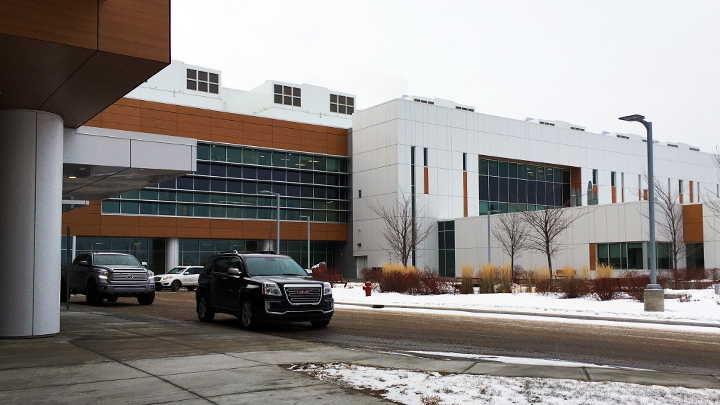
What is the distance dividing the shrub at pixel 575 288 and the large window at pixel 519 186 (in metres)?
38.8

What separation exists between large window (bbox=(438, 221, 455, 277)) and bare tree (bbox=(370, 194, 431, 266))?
4.94 ft

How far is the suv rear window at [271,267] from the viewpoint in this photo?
1608cm

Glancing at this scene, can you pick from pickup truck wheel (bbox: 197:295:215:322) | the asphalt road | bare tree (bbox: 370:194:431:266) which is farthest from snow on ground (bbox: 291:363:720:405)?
bare tree (bbox: 370:194:431:266)

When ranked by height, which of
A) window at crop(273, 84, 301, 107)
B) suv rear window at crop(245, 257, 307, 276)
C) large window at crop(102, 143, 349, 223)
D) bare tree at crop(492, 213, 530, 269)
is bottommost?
suv rear window at crop(245, 257, 307, 276)

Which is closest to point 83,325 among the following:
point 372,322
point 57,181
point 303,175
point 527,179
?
point 57,181

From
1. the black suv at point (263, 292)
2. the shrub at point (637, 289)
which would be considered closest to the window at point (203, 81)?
the shrub at point (637, 289)

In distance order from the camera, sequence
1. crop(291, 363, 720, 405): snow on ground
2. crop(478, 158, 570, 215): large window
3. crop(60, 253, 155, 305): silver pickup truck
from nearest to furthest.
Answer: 1. crop(291, 363, 720, 405): snow on ground
2. crop(60, 253, 155, 305): silver pickup truck
3. crop(478, 158, 570, 215): large window

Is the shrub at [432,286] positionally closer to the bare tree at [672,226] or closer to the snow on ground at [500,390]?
the snow on ground at [500,390]

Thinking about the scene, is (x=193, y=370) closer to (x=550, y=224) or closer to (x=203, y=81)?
(x=550, y=224)

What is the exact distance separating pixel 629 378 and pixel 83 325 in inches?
Result: 497

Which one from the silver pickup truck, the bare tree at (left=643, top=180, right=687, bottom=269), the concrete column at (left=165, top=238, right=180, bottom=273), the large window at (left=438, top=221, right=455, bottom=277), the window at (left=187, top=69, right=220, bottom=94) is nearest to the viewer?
the silver pickup truck

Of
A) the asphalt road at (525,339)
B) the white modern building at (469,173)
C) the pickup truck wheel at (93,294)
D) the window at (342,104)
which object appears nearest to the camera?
the asphalt road at (525,339)

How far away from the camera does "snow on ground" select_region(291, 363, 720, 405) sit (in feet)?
23.8

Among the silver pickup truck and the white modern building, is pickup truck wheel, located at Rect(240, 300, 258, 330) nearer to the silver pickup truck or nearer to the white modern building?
the silver pickup truck
